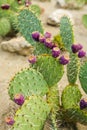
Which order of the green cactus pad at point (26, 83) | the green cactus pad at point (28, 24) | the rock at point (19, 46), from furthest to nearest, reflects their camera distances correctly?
1. the rock at point (19, 46)
2. the green cactus pad at point (28, 24)
3. the green cactus pad at point (26, 83)

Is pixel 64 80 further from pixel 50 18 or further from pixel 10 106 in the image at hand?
pixel 50 18

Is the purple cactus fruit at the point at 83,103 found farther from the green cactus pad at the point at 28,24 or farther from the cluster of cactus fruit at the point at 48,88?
the green cactus pad at the point at 28,24

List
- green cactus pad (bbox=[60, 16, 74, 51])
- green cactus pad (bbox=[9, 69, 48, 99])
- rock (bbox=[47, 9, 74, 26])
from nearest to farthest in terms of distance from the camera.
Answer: green cactus pad (bbox=[9, 69, 48, 99])
green cactus pad (bbox=[60, 16, 74, 51])
rock (bbox=[47, 9, 74, 26])

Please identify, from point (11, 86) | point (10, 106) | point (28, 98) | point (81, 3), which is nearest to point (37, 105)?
point (28, 98)

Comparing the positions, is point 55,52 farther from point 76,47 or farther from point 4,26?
point 4,26

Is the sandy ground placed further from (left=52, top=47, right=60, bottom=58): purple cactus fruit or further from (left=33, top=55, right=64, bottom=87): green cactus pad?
(left=52, top=47, right=60, bottom=58): purple cactus fruit

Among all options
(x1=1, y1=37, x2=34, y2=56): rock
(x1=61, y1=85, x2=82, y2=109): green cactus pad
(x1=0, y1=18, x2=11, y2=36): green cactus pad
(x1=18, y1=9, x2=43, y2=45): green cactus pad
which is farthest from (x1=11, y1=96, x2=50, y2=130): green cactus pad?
(x1=0, y1=18, x2=11, y2=36): green cactus pad

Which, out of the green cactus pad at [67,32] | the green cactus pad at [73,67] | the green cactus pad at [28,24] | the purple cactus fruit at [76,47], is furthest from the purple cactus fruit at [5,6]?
the purple cactus fruit at [76,47]
